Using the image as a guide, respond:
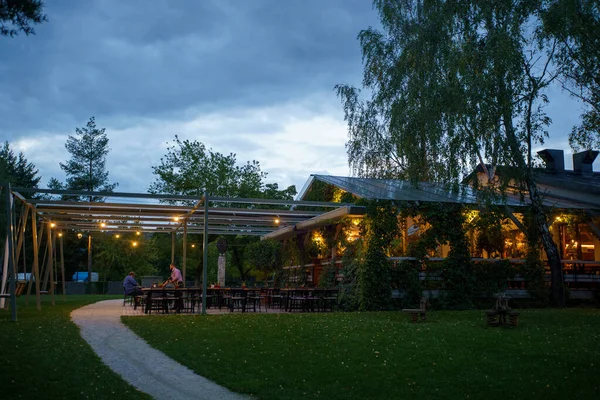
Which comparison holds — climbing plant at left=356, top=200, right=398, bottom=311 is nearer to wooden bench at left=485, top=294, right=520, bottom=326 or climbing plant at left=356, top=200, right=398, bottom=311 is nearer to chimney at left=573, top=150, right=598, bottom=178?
wooden bench at left=485, top=294, right=520, bottom=326

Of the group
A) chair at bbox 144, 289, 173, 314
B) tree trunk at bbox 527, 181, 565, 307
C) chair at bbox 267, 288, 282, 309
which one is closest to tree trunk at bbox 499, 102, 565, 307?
tree trunk at bbox 527, 181, 565, 307

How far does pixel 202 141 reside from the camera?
133 ft

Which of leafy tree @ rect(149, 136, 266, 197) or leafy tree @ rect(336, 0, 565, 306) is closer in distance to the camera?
leafy tree @ rect(336, 0, 565, 306)

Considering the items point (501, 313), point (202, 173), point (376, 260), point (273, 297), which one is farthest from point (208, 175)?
point (501, 313)

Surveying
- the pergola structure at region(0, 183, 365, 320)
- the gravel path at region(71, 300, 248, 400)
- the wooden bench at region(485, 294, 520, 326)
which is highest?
the pergola structure at region(0, 183, 365, 320)

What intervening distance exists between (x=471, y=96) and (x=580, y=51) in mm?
2677

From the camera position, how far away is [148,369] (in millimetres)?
7551

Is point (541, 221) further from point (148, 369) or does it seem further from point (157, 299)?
point (148, 369)

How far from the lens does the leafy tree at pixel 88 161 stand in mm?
45938

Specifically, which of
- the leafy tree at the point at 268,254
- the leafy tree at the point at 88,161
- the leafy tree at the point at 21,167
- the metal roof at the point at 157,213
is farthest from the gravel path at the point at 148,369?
the leafy tree at the point at 88,161

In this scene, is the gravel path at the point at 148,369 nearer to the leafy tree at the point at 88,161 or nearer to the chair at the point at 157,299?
the chair at the point at 157,299

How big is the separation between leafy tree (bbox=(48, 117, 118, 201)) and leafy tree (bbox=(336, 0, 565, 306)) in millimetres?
34682

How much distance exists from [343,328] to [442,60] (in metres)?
8.19

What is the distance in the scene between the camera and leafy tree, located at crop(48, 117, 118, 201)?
45.9m
